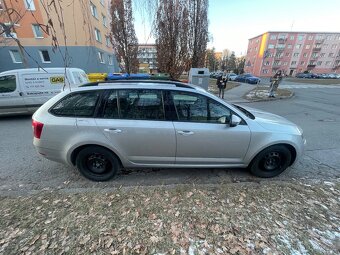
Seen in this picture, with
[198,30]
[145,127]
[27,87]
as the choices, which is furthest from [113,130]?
[198,30]

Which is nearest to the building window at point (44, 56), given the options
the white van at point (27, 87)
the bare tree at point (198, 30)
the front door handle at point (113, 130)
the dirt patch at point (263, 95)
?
the white van at point (27, 87)

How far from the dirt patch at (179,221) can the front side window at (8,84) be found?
5500mm

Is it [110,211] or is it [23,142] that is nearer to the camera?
[110,211]

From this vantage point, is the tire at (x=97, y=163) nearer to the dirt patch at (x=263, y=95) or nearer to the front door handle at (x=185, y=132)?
the front door handle at (x=185, y=132)

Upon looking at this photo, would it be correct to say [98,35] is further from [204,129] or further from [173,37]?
[204,129]

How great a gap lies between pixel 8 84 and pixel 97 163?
19.7 ft

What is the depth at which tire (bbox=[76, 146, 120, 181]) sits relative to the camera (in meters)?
2.88

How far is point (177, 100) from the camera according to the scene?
2.79 meters

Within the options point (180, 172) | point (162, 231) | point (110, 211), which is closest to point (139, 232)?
point (162, 231)

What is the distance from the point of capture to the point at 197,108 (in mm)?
2818

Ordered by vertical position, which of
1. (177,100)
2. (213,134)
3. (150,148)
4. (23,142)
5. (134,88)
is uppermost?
(134,88)

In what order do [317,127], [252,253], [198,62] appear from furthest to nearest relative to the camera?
[198,62]
[317,127]
[252,253]

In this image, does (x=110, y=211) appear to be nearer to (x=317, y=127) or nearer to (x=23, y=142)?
(x=23, y=142)

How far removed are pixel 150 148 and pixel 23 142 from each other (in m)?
4.10
